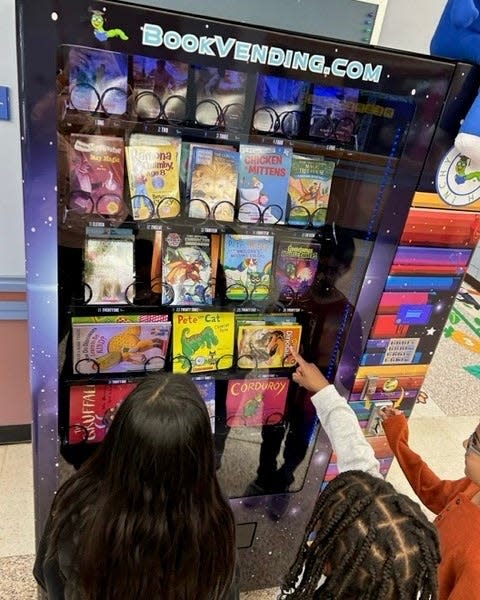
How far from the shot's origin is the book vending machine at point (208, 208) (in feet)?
3.54

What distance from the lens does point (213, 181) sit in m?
1.42

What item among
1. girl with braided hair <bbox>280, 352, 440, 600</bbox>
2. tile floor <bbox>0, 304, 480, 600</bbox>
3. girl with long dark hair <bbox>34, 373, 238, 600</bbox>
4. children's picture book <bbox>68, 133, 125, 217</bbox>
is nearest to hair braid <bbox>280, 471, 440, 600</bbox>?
girl with braided hair <bbox>280, 352, 440, 600</bbox>

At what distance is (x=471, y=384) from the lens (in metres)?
3.49

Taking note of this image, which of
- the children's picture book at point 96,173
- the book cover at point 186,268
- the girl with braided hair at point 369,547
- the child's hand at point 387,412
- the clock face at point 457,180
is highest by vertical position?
the clock face at point 457,180

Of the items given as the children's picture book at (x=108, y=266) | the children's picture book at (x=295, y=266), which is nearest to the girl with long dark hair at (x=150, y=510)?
the children's picture book at (x=108, y=266)

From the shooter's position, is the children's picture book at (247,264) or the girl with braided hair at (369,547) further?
the children's picture book at (247,264)

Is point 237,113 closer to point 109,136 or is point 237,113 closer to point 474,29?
point 109,136

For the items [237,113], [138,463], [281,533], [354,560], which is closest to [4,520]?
[281,533]

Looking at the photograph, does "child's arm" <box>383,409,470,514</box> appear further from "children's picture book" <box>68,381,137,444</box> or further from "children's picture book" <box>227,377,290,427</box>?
"children's picture book" <box>68,381,137,444</box>

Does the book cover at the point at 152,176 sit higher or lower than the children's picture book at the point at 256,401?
higher

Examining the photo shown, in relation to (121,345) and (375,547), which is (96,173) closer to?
(121,345)

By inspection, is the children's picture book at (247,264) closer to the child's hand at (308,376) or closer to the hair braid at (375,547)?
the child's hand at (308,376)

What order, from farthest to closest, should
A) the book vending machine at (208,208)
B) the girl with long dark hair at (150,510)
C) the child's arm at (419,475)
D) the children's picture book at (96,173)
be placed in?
1. the child's arm at (419,475)
2. the children's picture book at (96,173)
3. the book vending machine at (208,208)
4. the girl with long dark hair at (150,510)

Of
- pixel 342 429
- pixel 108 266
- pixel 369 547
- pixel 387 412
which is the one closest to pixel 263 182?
pixel 108 266
